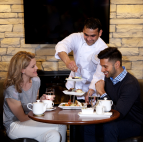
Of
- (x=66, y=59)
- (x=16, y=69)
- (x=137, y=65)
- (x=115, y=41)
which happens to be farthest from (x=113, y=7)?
(x=16, y=69)

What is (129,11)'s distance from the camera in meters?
3.57

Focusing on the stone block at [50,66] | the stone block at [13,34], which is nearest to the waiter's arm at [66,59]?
the stone block at [50,66]

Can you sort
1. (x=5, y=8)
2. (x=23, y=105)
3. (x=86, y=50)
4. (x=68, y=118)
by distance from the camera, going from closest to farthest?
(x=68, y=118), (x=23, y=105), (x=86, y=50), (x=5, y=8)

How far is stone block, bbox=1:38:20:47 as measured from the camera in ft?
11.7

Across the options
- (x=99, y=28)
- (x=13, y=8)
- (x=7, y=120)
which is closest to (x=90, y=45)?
(x=99, y=28)

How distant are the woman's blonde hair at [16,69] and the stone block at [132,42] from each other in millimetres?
1918

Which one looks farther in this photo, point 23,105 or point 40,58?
point 40,58

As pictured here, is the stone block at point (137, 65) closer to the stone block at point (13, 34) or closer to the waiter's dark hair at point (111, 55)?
the waiter's dark hair at point (111, 55)

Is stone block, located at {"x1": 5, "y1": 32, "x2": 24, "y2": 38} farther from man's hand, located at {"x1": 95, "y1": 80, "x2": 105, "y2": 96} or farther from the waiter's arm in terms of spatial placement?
man's hand, located at {"x1": 95, "y1": 80, "x2": 105, "y2": 96}

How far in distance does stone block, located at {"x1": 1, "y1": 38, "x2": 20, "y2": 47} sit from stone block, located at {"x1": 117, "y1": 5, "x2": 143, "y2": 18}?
5.43ft

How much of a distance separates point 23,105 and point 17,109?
0.14 m

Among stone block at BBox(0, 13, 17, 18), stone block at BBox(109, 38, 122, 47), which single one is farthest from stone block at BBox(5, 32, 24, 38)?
stone block at BBox(109, 38, 122, 47)

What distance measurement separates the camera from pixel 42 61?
360 centimetres

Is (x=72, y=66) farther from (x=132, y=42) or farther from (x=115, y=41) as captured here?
(x=132, y=42)
